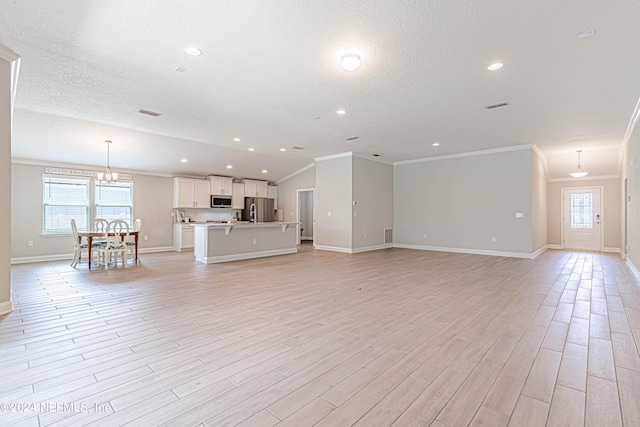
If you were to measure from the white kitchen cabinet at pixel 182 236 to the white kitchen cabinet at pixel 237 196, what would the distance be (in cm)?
182

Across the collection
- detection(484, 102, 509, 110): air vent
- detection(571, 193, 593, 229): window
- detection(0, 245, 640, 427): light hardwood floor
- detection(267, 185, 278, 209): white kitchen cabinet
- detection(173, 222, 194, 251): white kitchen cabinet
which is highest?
detection(484, 102, 509, 110): air vent

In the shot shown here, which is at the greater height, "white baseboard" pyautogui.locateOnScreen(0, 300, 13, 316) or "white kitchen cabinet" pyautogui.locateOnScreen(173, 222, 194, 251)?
"white kitchen cabinet" pyautogui.locateOnScreen(173, 222, 194, 251)

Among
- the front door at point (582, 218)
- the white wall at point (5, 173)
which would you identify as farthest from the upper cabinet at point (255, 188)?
the front door at point (582, 218)

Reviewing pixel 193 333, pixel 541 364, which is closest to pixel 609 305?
pixel 541 364

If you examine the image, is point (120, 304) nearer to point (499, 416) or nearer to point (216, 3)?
point (216, 3)

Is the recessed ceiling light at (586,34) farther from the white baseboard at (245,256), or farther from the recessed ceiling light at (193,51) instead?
the white baseboard at (245,256)

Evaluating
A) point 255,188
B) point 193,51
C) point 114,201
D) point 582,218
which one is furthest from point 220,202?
point 582,218

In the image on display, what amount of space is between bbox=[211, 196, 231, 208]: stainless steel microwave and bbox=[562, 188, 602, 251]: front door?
11.3 m

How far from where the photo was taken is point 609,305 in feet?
12.0

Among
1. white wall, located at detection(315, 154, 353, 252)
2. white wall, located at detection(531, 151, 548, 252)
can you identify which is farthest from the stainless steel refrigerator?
white wall, located at detection(531, 151, 548, 252)

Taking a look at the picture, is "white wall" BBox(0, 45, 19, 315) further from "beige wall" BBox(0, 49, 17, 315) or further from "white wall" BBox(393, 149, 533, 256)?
"white wall" BBox(393, 149, 533, 256)

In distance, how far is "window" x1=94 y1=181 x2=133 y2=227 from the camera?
8164 millimetres

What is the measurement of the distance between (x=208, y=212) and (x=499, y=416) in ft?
33.1

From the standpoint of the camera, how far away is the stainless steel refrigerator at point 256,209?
11.0m
